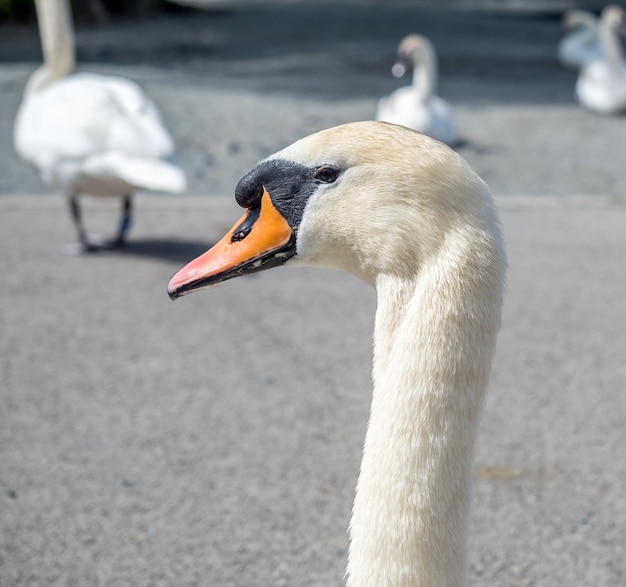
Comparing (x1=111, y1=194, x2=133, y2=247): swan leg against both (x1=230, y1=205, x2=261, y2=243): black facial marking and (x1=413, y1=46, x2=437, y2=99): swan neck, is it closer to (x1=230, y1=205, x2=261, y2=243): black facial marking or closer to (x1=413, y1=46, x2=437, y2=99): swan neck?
(x1=413, y1=46, x2=437, y2=99): swan neck

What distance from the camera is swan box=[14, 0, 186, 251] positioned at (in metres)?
6.28

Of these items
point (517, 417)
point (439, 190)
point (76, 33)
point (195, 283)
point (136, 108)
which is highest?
point (439, 190)

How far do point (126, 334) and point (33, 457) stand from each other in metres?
1.51

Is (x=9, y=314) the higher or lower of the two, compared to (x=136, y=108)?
lower

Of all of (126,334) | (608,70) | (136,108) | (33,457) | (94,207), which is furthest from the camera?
(608,70)

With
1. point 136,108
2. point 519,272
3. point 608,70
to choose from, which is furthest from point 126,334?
point 608,70

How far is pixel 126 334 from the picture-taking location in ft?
18.3

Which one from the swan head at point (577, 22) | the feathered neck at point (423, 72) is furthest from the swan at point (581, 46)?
the feathered neck at point (423, 72)

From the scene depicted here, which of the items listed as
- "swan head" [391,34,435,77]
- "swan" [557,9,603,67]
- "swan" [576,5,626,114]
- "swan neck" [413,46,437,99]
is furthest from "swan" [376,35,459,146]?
"swan" [557,9,603,67]

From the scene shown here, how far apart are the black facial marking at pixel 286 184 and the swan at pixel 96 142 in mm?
3894

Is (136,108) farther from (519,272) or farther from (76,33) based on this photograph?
(76,33)

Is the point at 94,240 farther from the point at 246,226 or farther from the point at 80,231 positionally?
the point at 246,226

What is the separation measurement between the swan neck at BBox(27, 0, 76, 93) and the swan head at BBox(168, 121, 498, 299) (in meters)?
5.90

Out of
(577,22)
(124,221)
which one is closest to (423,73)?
(124,221)
